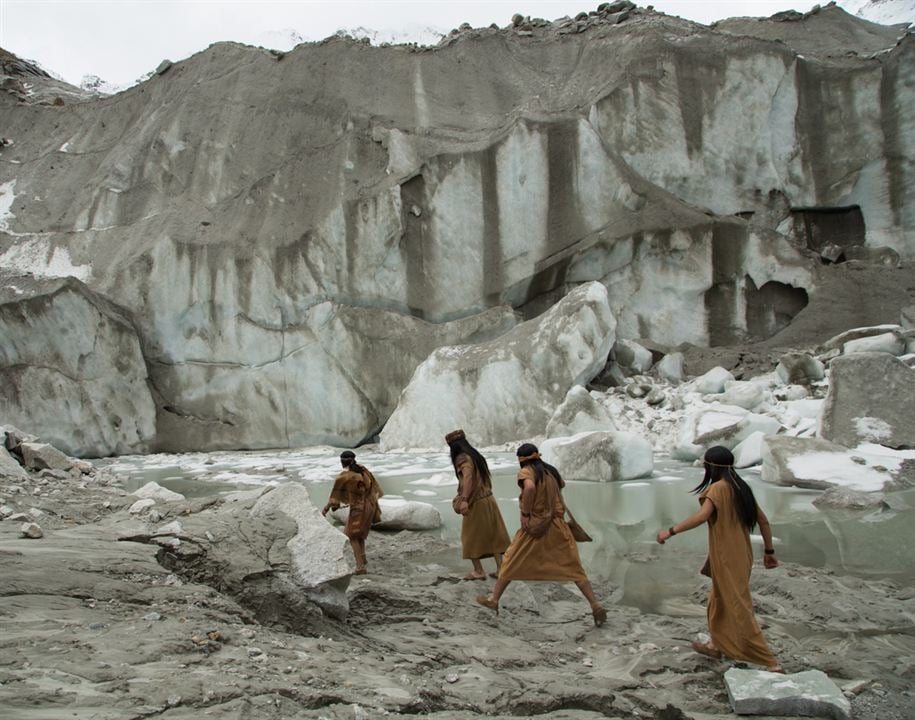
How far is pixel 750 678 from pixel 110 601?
9.41 ft


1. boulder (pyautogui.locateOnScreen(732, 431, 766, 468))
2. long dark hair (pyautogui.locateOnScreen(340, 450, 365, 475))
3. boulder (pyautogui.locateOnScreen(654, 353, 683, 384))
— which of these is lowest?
boulder (pyautogui.locateOnScreen(732, 431, 766, 468))

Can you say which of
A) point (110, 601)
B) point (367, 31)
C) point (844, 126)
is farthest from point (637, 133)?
point (367, 31)

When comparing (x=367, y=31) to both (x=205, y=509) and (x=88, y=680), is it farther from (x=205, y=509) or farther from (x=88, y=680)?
(x=88, y=680)

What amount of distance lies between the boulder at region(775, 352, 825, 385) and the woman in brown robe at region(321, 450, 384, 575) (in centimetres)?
1010

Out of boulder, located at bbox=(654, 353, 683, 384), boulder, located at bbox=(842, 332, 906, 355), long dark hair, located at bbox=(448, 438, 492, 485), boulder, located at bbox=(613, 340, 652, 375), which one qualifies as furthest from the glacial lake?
boulder, located at bbox=(842, 332, 906, 355)

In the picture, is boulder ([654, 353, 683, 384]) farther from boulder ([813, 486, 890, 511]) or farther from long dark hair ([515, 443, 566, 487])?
long dark hair ([515, 443, 566, 487])

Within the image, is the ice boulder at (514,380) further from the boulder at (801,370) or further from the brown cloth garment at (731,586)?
the brown cloth garment at (731,586)

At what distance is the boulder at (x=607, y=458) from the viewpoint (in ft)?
30.6

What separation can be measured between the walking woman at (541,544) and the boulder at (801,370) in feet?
34.0

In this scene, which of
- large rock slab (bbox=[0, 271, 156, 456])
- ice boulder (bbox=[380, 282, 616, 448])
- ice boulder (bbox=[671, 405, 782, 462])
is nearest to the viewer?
A: ice boulder (bbox=[671, 405, 782, 462])

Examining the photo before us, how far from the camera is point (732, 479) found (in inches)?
148

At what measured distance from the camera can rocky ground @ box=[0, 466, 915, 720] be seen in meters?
2.48

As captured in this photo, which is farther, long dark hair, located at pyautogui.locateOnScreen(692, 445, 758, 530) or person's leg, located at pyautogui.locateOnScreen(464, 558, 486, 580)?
person's leg, located at pyautogui.locateOnScreen(464, 558, 486, 580)

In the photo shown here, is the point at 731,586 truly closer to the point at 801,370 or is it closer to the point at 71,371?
the point at 801,370
